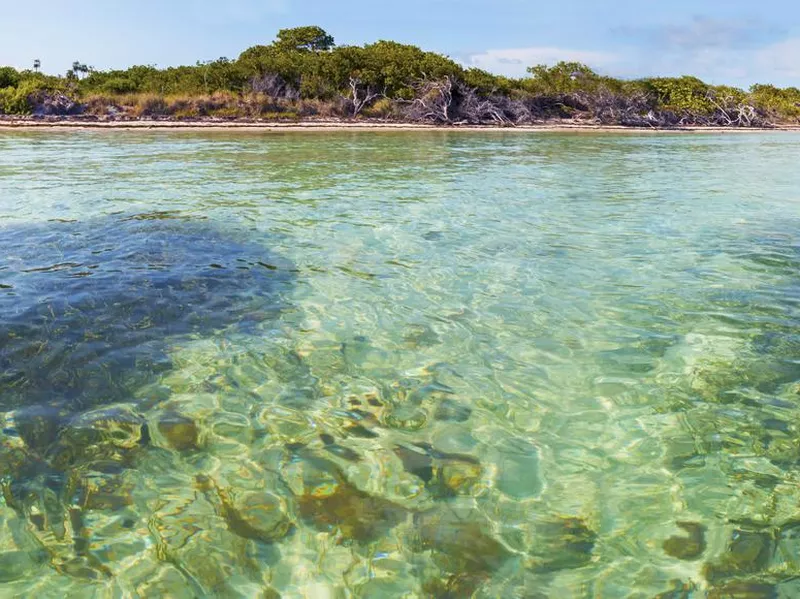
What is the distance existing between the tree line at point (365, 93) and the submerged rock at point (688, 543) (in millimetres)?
46762

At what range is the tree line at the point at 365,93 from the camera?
144 ft

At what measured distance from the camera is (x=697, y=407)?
Answer: 335 centimetres

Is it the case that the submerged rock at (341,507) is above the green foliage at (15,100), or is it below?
below

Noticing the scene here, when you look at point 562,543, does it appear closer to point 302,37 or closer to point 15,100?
point 15,100

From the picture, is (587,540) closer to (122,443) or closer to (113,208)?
(122,443)

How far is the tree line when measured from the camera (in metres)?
44.0

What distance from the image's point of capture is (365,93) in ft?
164

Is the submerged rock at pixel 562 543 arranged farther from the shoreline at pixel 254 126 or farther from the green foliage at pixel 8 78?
the green foliage at pixel 8 78

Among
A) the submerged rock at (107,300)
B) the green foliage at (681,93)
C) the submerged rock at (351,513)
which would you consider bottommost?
the submerged rock at (351,513)

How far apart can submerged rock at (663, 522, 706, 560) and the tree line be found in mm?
46762

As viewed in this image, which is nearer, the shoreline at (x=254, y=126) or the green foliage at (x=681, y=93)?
the shoreline at (x=254, y=126)

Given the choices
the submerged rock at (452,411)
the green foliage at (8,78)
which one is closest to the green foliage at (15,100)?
the green foliage at (8,78)

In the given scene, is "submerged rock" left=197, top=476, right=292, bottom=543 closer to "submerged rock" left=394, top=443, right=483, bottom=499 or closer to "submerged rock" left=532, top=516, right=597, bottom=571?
"submerged rock" left=394, top=443, right=483, bottom=499

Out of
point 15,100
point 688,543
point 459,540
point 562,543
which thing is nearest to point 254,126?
point 15,100
